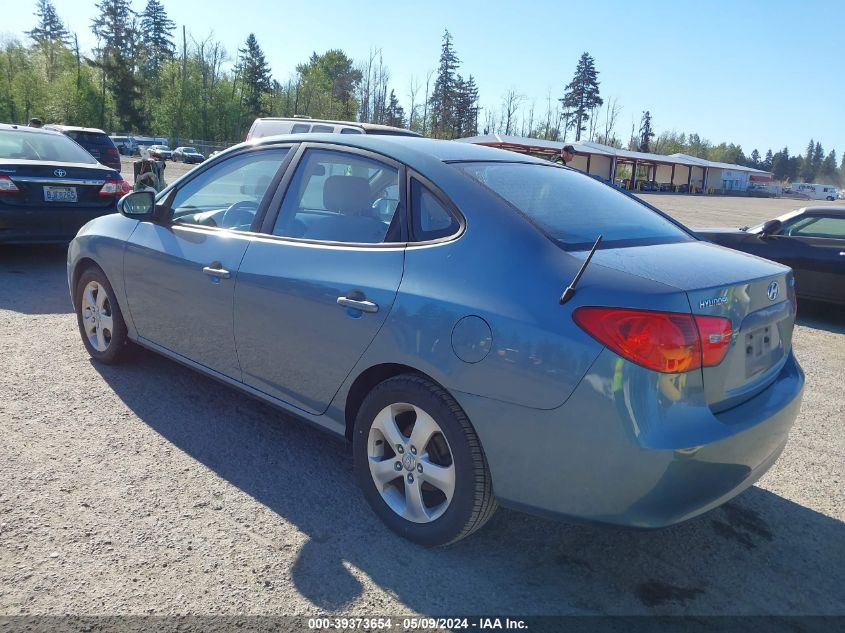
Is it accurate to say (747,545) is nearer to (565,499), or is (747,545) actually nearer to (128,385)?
(565,499)

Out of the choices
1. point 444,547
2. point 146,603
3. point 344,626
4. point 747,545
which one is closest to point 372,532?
point 444,547

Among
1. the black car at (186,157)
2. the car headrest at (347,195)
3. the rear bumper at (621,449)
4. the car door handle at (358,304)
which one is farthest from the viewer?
the black car at (186,157)

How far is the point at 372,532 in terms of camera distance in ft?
9.71

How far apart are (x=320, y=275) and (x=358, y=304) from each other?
313 millimetres

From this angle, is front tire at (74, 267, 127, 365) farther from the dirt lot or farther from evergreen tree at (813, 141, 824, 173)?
evergreen tree at (813, 141, 824, 173)

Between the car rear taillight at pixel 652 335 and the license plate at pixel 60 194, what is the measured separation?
7.34 m

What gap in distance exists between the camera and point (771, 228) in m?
8.36

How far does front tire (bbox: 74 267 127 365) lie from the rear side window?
2.55 meters

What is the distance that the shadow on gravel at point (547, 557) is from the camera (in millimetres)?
2576

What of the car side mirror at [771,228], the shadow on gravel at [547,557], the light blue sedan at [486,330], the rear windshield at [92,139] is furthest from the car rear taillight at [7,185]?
the rear windshield at [92,139]

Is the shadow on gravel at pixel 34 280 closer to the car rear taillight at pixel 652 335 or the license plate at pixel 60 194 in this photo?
the license plate at pixel 60 194

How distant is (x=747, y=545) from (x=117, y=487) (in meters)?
2.87

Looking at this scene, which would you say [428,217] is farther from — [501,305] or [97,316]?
[97,316]

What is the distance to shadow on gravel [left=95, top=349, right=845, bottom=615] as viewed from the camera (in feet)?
8.45
